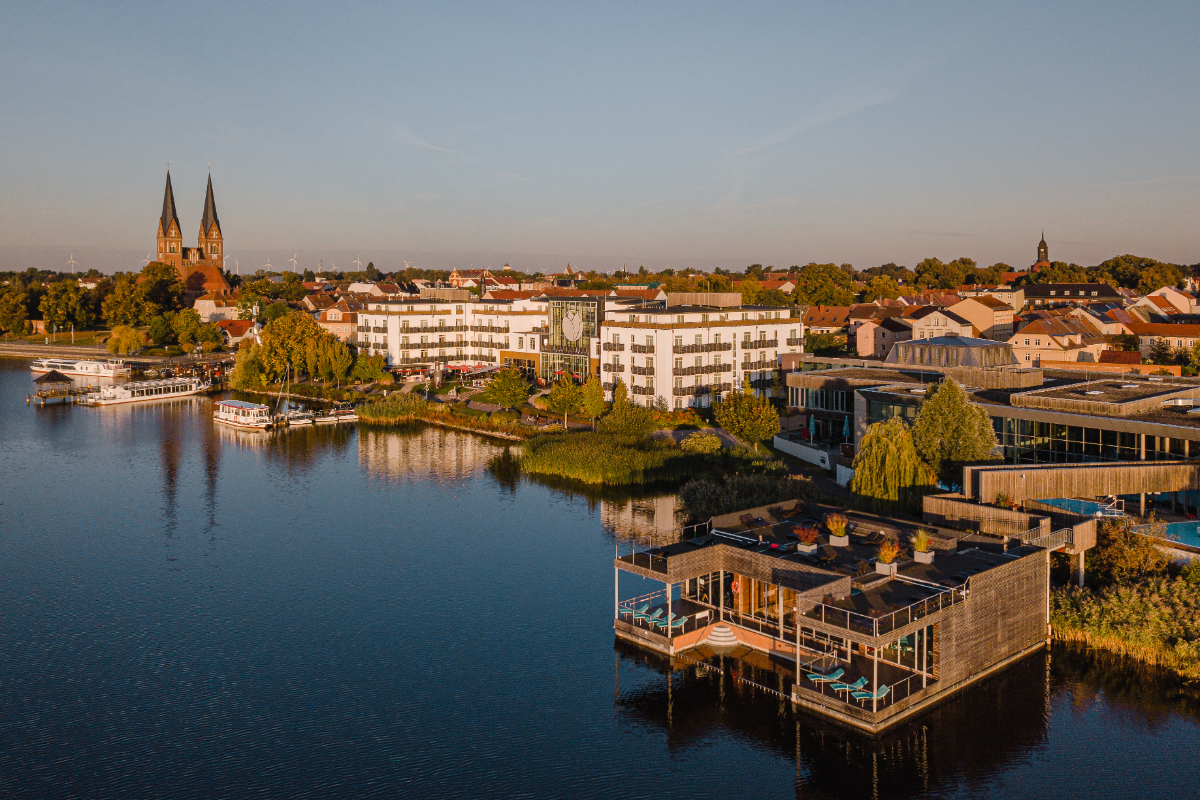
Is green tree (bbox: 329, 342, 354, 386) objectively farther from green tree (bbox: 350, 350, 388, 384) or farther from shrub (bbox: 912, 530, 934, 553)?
shrub (bbox: 912, 530, 934, 553)

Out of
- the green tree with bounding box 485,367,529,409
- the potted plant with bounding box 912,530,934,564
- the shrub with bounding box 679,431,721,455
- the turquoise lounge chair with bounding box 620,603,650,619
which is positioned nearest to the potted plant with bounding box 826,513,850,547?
the potted plant with bounding box 912,530,934,564

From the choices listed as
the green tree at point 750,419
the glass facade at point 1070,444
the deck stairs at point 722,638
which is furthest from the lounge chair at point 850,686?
the green tree at point 750,419

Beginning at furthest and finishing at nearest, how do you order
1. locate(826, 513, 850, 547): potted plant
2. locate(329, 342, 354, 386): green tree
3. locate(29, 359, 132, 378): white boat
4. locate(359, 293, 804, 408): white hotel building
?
locate(29, 359, 132, 378): white boat → locate(329, 342, 354, 386): green tree → locate(359, 293, 804, 408): white hotel building → locate(826, 513, 850, 547): potted plant

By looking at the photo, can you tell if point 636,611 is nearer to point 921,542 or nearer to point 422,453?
point 921,542

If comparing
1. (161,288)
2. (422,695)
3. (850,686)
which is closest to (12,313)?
(161,288)

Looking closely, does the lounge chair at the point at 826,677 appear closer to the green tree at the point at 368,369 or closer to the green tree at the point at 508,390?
the green tree at the point at 508,390

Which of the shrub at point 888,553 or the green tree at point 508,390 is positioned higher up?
the green tree at point 508,390

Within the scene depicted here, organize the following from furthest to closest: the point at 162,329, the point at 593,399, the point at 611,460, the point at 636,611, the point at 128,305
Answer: the point at 128,305
the point at 162,329
the point at 593,399
the point at 611,460
the point at 636,611
